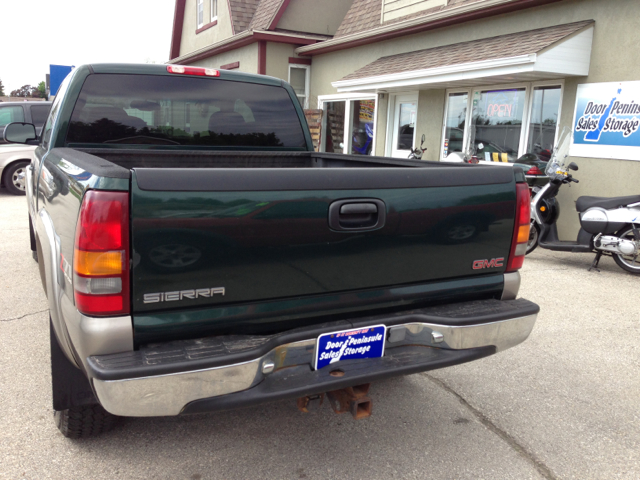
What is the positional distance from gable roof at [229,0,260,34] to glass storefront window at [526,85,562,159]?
10159 millimetres

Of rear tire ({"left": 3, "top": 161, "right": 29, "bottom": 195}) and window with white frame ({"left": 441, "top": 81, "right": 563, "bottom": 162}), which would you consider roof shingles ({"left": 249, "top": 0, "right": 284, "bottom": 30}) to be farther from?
rear tire ({"left": 3, "top": 161, "right": 29, "bottom": 195})

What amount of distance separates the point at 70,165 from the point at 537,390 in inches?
121

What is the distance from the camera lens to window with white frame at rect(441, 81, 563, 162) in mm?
8329

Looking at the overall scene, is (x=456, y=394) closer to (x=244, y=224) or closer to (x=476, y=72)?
(x=244, y=224)

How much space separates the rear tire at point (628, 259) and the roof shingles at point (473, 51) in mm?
2732

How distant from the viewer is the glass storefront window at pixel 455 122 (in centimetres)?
988

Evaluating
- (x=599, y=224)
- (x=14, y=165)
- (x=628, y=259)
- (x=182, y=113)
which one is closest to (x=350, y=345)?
(x=182, y=113)

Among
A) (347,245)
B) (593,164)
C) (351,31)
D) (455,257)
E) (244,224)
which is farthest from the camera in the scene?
(351,31)

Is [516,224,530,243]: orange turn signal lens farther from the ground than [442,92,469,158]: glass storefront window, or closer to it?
closer to it

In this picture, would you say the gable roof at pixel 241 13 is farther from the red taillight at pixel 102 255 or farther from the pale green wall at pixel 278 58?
the red taillight at pixel 102 255

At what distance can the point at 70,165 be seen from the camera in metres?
2.37

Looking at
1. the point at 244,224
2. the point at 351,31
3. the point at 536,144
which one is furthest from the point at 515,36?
the point at 244,224

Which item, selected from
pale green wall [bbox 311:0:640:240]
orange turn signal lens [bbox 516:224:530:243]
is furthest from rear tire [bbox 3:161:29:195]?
orange turn signal lens [bbox 516:224:530:243]

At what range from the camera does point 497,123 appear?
925 centimetres
